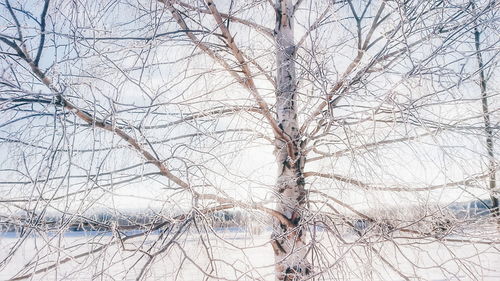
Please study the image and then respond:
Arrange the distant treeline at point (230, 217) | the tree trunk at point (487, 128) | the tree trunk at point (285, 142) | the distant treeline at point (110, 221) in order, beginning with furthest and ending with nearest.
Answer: the tree trunk at point (285, 142)
the tree trunk at point (487, 128)
the distant treeline at point (230, 217)
the distant treeline at point (110, 221)

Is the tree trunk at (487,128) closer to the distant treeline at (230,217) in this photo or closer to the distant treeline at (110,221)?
the distant treeline at (230,217)

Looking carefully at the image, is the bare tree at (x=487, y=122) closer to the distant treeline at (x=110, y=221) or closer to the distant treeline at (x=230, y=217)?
the distant treeline at (x=230, y=217)

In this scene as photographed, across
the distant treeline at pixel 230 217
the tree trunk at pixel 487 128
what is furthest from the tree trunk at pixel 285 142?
the tree trunk at pixel 487 128

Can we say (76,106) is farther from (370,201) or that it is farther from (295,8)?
(295,8)

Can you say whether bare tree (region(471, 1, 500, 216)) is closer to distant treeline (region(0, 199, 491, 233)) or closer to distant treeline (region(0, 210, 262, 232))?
A: distant treeline (region(0, 199, 491, 233))

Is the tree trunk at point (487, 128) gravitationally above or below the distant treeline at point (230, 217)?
above

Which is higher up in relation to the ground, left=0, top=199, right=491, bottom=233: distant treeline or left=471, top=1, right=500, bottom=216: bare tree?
left=471, top=1, right=500, bottom=216: bare tree

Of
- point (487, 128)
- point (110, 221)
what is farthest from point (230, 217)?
point (487, 128)

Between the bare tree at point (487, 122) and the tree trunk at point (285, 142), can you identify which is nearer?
the bare tree at point (487, 122)

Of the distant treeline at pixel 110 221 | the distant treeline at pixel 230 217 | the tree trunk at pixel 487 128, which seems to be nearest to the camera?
the distant treeline at pixel 110 221

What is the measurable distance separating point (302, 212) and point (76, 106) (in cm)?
136

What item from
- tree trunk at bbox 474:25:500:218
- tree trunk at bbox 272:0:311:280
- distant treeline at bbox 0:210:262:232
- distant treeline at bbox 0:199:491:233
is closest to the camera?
distant treeline at bbox 0:210:262:232

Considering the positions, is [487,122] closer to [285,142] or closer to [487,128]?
[487,128]

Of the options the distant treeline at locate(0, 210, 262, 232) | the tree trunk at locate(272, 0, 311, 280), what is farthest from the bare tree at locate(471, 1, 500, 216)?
the distant treeline at locate(0, 210, 262, 232)
